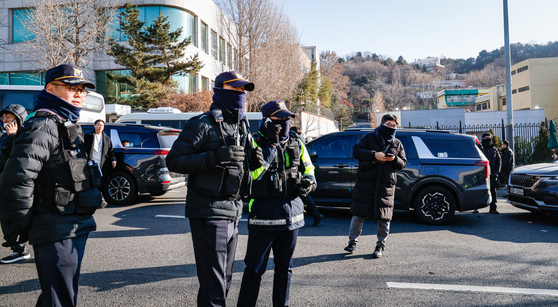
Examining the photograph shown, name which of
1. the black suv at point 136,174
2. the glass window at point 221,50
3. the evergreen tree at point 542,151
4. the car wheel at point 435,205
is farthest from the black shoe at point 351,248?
the glass window at point 221,50

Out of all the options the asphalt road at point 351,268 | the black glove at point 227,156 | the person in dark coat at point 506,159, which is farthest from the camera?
the person in dark coat at point 506,159

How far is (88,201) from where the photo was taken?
2.53m

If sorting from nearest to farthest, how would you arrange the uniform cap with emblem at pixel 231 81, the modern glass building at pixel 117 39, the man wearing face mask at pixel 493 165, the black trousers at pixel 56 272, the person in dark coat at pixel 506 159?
the black trousers at pixel 56 272 < the uniform cap with emblem at pixel 231 81 < the man wearing face mask at pixel 493 165 < the person in dark coat at pixel 506 159 < the modern glass building at pixel 117 39

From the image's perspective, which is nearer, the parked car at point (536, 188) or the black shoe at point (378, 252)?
the black shoe at point (378, 252)

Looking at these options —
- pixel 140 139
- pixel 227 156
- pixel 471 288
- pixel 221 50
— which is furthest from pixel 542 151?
pixel 221 50

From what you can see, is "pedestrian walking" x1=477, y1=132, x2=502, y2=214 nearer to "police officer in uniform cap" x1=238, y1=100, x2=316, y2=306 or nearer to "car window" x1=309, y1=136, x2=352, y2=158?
"car window" x1=309, y1=136, x2=352, y2=158

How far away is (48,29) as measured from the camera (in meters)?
19.7

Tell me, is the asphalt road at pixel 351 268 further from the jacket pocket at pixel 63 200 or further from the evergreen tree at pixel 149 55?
the evergreen tree at pixel 149 55

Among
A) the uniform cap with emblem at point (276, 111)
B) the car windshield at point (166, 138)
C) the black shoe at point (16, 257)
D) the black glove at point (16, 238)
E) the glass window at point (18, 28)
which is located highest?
the glass window at point (18, 28)

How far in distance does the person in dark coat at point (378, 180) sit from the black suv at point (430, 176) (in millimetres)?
2331

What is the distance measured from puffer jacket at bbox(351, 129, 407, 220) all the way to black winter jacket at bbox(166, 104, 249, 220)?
2.96 m

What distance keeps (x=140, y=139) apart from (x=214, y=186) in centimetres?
726

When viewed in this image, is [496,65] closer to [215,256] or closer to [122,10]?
[122,10]

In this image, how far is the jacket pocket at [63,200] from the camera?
7.84ft
